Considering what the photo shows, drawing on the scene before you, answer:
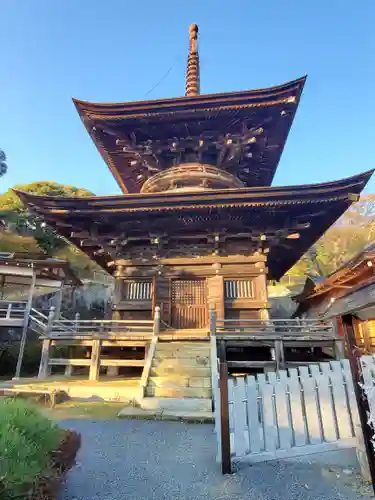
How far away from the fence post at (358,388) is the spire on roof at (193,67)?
1727 cm

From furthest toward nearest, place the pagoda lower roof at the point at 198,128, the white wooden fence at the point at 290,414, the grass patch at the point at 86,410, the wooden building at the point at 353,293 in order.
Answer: the pagoda lower roof at the point at 198,128 < the wooden building at the point at 353,293 < the grass patch at the point at 86,410 < the white wooden fence at the point at 290,414

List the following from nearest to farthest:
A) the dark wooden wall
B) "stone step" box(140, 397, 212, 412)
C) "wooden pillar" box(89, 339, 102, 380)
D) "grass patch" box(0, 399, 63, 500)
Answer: "grass patch" box(0, 399, 63, 500)
"stone step" box(140, 397, 212, 412)
"wooden pillar" box(89, 339, 102, 380)
the dark wooden wall

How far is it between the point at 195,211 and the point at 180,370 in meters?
5.84

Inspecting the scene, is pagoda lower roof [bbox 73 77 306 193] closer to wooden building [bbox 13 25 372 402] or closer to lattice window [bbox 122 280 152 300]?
wooden building [bbox 13 25 372 402]

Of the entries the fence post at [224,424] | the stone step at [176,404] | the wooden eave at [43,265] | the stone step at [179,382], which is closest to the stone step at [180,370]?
the stone step at [179,382]

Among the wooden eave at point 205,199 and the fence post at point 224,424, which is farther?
the wooden eave at point 205,199

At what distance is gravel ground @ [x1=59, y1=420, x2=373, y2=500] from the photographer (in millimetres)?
3355

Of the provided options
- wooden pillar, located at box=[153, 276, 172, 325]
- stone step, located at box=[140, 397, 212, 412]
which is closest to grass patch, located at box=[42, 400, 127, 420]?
stone step, located at box=[140, 397, 212, 412]

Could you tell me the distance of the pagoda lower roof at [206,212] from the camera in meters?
10.9

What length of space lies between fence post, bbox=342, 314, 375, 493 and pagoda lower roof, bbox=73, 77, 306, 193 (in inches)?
457

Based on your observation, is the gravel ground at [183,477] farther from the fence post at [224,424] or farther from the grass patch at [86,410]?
the grass patch at [86,410]

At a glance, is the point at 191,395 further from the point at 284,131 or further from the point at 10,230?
the point at 10,230

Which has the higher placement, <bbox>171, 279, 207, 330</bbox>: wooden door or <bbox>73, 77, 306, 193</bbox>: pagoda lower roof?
<bbox>73, 77, 306, 193</bbox>: pagoda lower roof

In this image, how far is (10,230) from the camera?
30.0 metres
